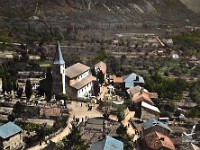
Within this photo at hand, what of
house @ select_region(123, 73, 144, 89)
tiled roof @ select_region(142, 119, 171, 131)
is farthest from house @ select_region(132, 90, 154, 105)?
tiled roof @ select_region(142, 119, 171, 131)

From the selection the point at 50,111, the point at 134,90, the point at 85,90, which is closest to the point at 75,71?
the point at 85,90

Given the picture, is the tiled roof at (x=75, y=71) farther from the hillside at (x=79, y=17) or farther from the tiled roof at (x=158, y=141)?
the hillside at (x=79, y=17)

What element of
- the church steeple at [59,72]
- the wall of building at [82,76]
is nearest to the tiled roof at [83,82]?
the wall of building at [82,76]

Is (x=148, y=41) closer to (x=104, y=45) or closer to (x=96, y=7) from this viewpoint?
(x=104, y=45)

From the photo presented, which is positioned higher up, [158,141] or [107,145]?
[107,145]

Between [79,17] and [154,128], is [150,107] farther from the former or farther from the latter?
[79,17]

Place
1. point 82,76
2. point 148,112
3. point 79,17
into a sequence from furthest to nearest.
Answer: point 79,17 < point 82,76 < point 148,112

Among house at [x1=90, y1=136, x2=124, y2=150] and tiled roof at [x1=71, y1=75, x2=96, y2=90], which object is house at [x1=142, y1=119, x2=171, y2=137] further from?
tiled roof at [x1=71, y1=75, x2=96, y2=90]

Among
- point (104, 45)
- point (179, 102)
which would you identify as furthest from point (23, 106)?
point (104, 45)

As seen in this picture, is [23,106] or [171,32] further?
[171,32]
